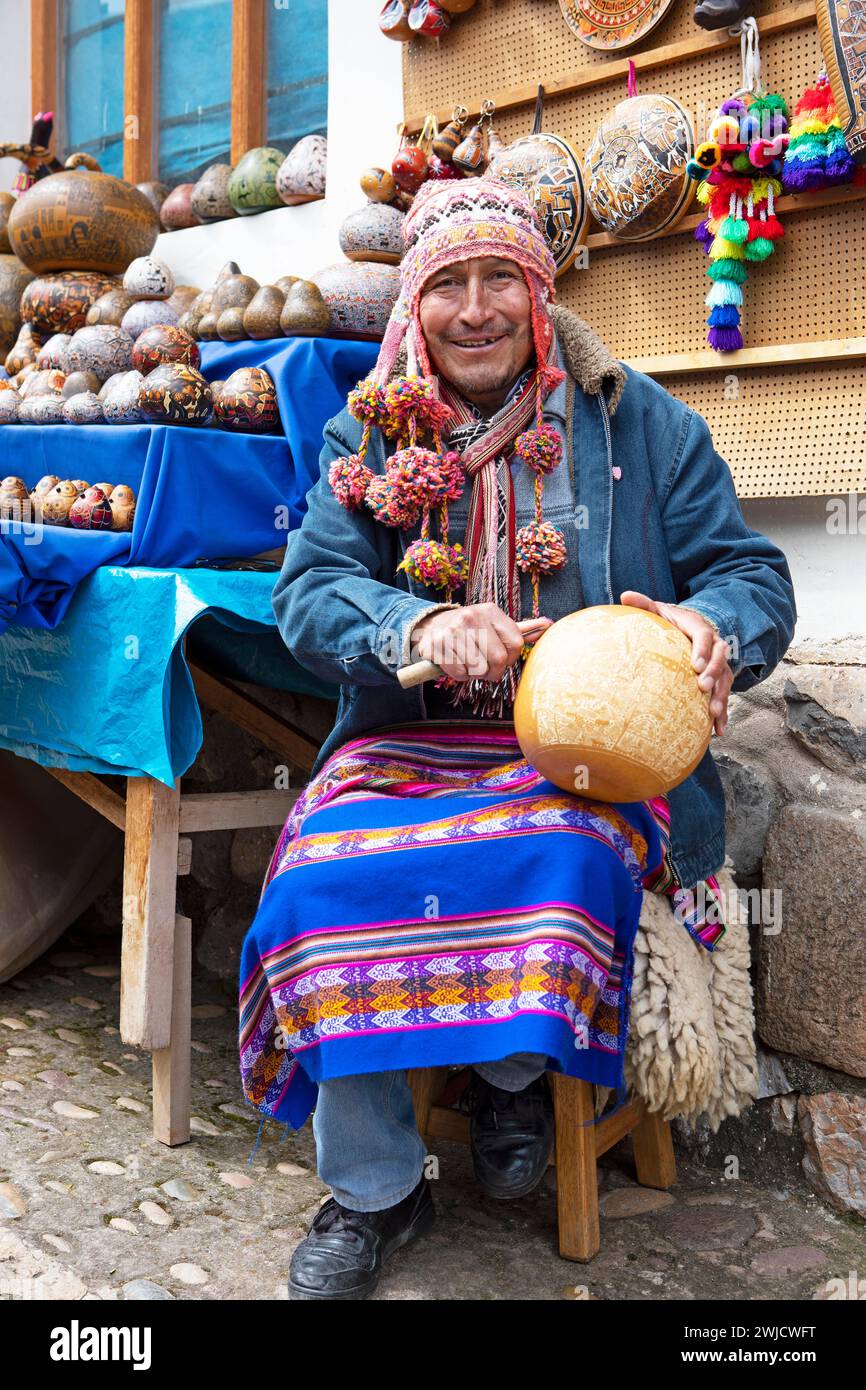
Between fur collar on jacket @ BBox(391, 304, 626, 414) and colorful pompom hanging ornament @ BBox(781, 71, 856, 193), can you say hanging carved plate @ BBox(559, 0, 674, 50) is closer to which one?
colorful pompom hanging ornament @ BBox(781, 71, 856, 193)

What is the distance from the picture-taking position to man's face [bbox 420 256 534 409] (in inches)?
94.6

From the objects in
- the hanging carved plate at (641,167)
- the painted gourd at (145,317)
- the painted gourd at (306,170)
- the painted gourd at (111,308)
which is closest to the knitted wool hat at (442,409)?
the hanging carved plate at (641,167)

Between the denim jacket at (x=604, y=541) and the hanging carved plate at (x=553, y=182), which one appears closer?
the denim jacket at (x=604, y=541)

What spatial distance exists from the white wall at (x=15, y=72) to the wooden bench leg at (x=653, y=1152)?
5.57 meters

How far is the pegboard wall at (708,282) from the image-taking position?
2.87 metres

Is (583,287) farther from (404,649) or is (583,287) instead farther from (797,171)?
(404,649)

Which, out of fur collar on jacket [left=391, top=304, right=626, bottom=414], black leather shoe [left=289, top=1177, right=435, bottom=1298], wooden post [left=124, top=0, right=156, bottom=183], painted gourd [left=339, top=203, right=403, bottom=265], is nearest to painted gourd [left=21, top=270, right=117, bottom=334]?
painted gourd [left=339, top=203, right=403, bottom=265]

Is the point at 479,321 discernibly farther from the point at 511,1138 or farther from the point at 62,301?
the point at 62,301

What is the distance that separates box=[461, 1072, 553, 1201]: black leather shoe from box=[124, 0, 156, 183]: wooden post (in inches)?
177

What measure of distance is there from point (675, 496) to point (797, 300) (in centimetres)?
86

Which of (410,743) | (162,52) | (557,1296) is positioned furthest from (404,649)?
(162,52)

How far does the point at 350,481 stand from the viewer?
2457 mm

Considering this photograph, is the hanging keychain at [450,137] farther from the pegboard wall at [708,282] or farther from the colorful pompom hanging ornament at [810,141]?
the colorful pompom hanging ornament at [810,141]

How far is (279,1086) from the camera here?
228 centimetres
